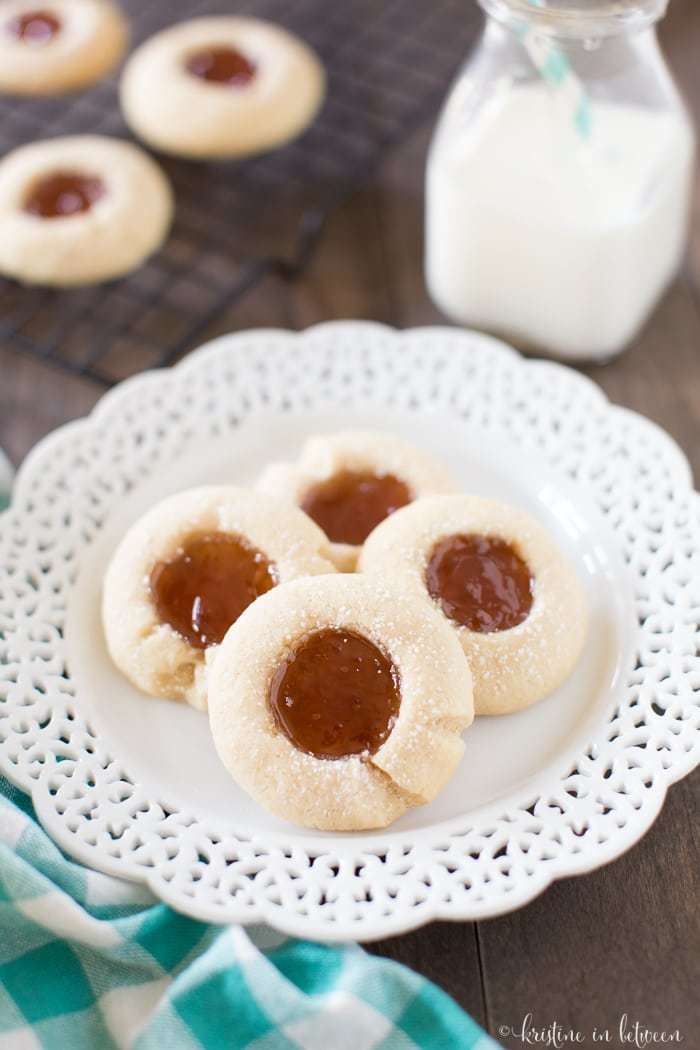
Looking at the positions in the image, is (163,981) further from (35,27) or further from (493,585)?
(35,27)

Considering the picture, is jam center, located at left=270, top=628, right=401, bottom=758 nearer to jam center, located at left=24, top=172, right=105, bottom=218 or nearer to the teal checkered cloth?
the teal checkered cloth

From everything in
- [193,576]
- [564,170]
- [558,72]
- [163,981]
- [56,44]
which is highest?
[558,72]

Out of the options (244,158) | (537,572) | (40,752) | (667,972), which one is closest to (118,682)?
(40,752)

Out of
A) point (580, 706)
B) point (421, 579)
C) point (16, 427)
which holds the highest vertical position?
point (421, 579)

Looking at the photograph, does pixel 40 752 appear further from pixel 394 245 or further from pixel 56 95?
pixel 56 95

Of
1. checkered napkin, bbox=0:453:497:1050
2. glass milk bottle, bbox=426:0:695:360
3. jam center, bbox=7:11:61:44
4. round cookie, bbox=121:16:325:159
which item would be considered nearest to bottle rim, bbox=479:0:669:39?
glass milk bottle, bbox=426:0:695:360

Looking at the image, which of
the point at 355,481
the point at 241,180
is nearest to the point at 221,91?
the point at 241,180
